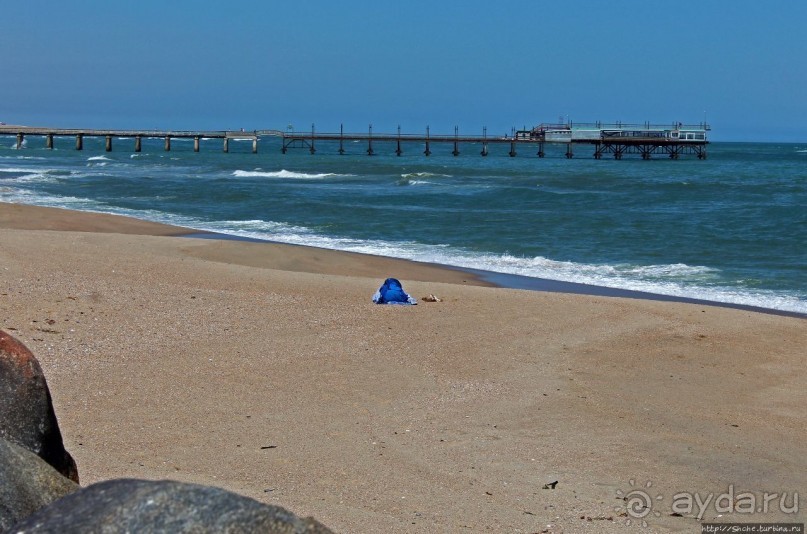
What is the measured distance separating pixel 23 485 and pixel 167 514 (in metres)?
1.00

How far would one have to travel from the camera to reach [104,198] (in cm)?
3409

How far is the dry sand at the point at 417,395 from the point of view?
246 inches

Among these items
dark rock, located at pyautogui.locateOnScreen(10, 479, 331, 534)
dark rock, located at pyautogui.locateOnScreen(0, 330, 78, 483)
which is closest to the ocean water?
dark rock, located at pyautogui.locateOnScreen(0, 330, 78, 483)

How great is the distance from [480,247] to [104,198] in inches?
667

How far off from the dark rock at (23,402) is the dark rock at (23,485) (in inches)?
33.9

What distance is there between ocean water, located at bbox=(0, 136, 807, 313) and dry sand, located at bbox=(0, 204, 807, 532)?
4.51m

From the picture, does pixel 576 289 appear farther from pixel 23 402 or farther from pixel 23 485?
pixel 23 485

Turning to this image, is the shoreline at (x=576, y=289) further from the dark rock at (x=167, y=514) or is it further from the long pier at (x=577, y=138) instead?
the long pier at (x=577, y=138)

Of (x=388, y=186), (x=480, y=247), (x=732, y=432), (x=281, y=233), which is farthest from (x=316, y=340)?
(x=388, y=186)

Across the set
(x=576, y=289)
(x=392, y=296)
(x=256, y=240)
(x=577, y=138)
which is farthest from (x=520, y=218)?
(x=577, y=138)

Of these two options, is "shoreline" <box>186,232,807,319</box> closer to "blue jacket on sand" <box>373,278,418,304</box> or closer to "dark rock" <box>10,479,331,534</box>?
"blue jacket on sand" <box>373,278,418,304</box>

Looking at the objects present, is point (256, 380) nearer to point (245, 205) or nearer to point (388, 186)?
point (245, 205)

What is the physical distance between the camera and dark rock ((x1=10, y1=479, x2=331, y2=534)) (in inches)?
96.3

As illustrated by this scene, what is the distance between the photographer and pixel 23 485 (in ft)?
10.5
